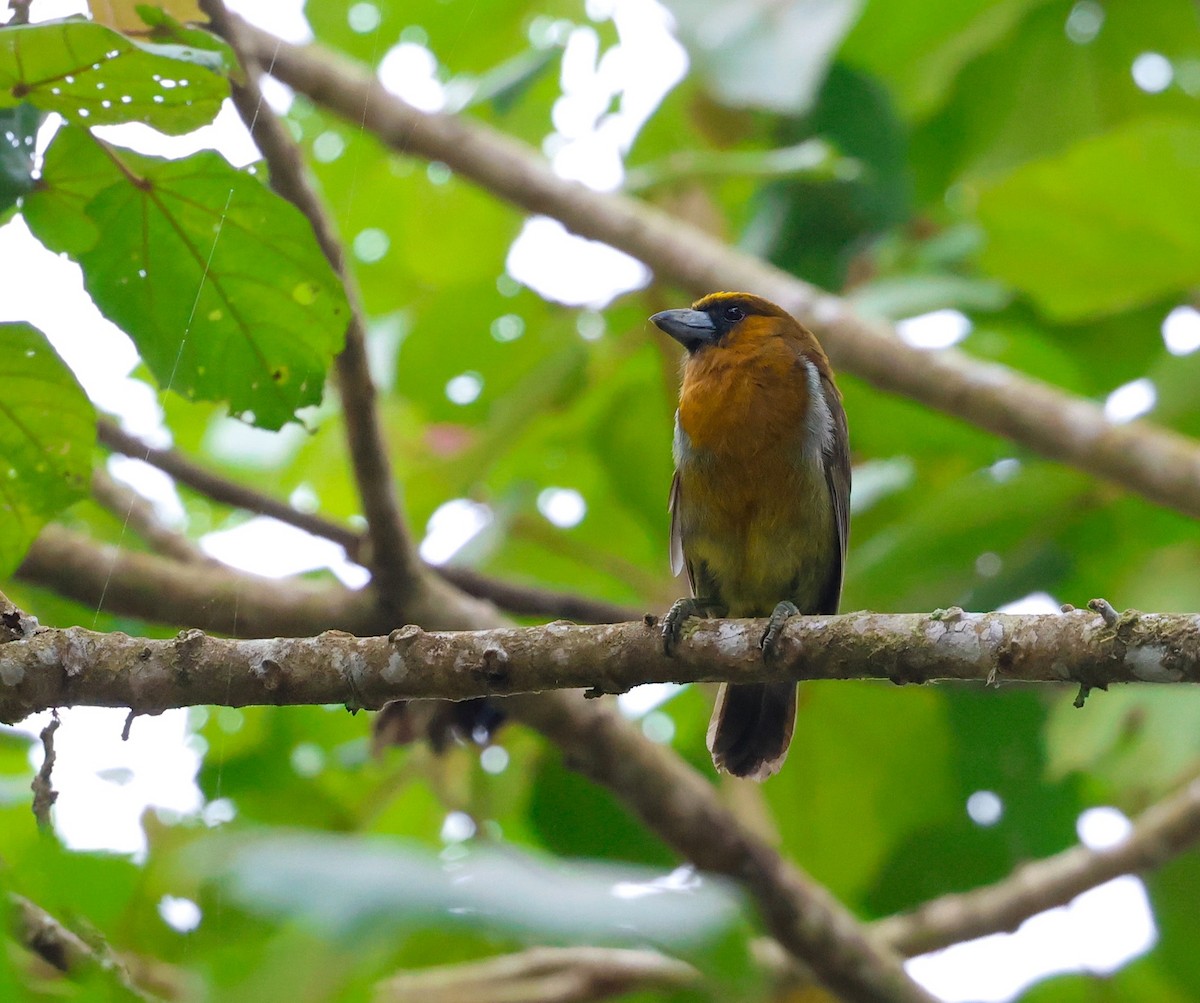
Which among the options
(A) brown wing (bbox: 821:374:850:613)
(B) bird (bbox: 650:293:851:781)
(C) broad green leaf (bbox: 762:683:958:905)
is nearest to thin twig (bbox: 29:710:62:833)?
(B) bird (bbox: 650:293:851:781)

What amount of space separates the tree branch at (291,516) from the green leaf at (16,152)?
1.14 m

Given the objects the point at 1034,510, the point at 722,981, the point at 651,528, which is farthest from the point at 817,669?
the point at 651,528

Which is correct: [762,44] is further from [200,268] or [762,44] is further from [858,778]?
[200,268]

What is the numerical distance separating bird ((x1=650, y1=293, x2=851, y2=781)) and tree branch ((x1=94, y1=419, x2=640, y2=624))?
9.7 inches

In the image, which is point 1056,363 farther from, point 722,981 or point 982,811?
point 722,981

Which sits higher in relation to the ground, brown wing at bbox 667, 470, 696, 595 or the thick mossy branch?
brown wing at bbox 667, 470, 696, 595

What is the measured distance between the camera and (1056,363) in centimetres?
384

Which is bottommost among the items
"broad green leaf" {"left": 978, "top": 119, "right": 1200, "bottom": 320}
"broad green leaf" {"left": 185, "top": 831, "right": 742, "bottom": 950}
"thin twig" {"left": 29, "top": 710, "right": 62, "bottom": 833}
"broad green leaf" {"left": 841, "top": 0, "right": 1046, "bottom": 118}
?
"broad green leaf" {"left": 185, "top": 831, "right": 742, "bottom": 950}

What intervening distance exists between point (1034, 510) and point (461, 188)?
210cm

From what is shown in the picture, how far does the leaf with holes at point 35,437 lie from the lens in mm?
1802

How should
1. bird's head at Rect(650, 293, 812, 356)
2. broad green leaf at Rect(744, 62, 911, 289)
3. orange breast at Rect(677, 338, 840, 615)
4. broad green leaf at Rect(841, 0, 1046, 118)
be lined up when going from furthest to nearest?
broad green leaf at Rect(841, 0, 1046, 118)
broad green leaf at Rect(744, 62, 911, 289)
bird's head at Rect(650, 293, 812, 356)
orange breast at Rect(677, 338, 840, 615)

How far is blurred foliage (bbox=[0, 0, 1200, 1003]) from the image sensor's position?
3371mm

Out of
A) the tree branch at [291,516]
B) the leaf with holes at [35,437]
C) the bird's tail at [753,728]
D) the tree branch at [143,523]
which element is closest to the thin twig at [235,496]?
the tree branch at [291,516]

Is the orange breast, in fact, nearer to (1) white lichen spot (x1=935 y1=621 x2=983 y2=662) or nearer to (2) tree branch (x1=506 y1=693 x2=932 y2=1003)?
(2) tree branch (x1=506 y1=693 x2=932 y2=1003)
